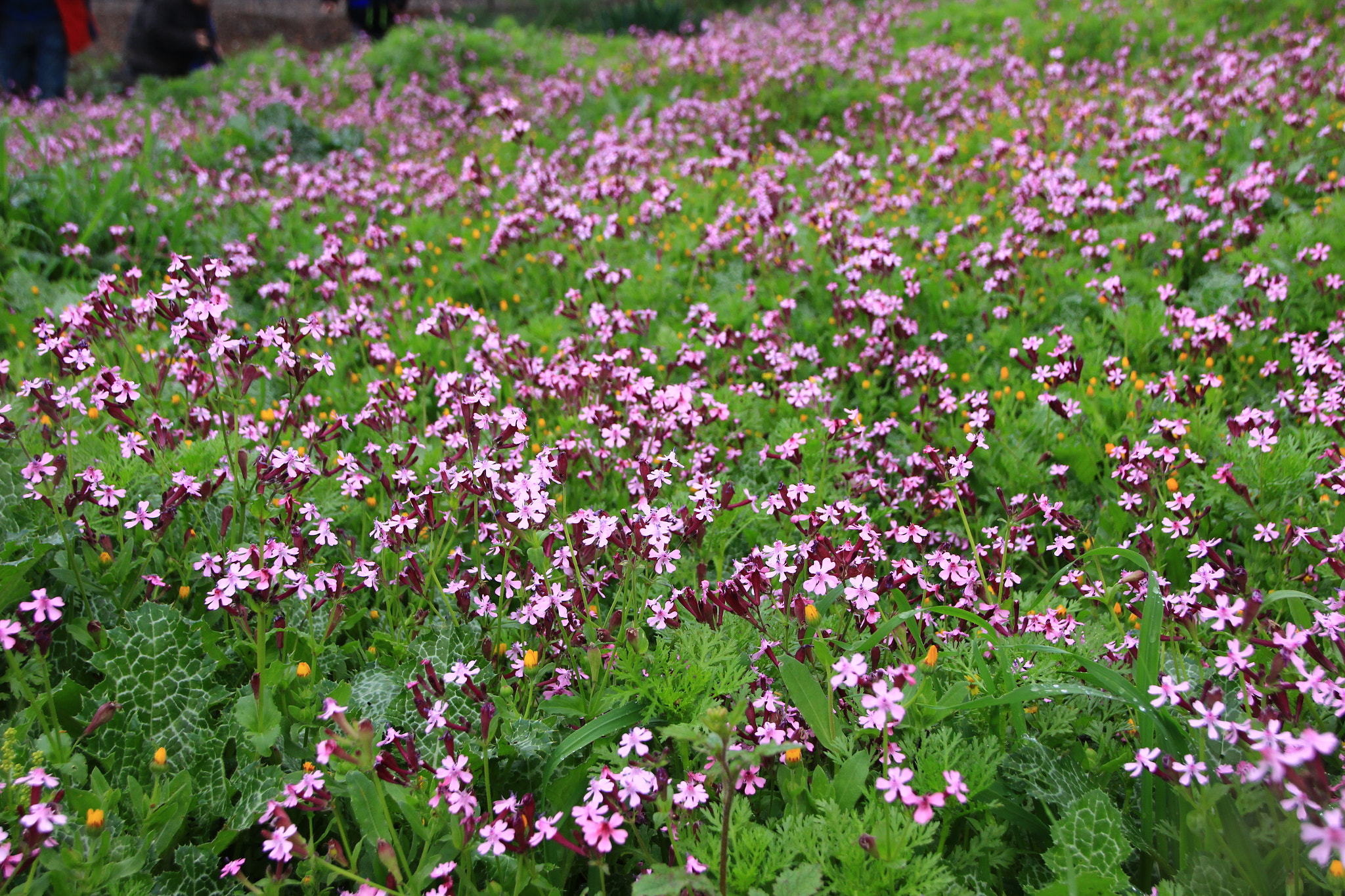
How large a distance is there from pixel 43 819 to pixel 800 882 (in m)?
1.80

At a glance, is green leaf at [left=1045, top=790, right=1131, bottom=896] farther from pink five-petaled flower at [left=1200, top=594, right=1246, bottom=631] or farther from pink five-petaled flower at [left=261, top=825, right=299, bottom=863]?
pink five-petaled flower at [left=261, top=825, right=299, bottom=863]

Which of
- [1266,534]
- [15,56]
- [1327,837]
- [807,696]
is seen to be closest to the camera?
[1327,837]

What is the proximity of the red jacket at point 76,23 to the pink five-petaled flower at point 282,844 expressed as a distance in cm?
1618

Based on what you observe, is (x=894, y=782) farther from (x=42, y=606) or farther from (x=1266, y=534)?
(x=42, y=606)

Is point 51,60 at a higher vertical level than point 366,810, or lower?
higher

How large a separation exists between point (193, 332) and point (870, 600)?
237 centimetres

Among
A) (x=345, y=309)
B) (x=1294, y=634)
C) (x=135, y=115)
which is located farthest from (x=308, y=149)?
(x=1294, y=634)

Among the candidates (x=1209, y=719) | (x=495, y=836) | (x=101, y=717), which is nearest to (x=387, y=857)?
(x=495, y=836)

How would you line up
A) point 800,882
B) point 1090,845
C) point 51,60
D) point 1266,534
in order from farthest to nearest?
point 51,60
point 1266,534
point 1090,845
point 800,882

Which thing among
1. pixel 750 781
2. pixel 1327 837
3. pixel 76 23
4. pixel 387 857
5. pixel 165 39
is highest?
pixel 76 23

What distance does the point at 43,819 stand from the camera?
1.86m

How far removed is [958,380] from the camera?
15.6ft

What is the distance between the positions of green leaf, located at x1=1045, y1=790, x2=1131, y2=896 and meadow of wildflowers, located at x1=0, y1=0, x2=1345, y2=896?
0.04 feet

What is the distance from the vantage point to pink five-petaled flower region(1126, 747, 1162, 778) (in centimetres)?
200
